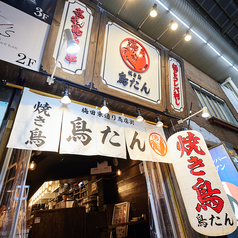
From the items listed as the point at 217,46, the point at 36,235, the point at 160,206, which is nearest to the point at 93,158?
the point at 36,235

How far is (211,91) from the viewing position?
31.3 ft

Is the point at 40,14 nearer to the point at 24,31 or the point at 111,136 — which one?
the point at 24,31

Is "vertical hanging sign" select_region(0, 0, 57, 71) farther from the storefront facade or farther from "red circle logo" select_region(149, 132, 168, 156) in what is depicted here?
"red circle logo" select_region(149, 132, 168, 156)

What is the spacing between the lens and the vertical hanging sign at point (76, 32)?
353cm

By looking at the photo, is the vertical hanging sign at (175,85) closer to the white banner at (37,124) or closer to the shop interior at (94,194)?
the shop interior at (94,194)

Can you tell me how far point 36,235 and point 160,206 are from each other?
4.46 metres

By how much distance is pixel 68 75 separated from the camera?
11.4 ft

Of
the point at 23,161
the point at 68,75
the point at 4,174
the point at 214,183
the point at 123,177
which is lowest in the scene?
the point at 214,183

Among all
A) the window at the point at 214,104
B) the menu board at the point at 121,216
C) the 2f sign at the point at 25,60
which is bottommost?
the menu board at the point at 121,216

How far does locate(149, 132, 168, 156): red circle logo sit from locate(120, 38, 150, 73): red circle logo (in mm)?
2028

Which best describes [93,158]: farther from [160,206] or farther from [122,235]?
[160,206]

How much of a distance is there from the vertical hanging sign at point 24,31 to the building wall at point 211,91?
19.3 feet

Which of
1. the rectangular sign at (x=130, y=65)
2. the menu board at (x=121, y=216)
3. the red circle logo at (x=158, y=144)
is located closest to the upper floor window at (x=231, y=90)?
the rectangular sign at (x=130, y=65)

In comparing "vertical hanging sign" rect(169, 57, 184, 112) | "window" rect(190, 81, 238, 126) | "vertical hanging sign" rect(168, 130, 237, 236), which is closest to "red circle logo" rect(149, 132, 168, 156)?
"vertical hanging sign" rect(168, 130, 237, 236)
